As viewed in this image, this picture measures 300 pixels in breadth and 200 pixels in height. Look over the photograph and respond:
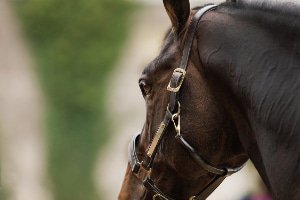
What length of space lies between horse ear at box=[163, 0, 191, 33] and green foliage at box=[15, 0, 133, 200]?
749 centimetres

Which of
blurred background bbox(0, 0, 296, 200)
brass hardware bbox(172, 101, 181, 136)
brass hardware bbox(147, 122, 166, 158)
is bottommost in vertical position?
blurred background bbox(0, 0, 296, 200)

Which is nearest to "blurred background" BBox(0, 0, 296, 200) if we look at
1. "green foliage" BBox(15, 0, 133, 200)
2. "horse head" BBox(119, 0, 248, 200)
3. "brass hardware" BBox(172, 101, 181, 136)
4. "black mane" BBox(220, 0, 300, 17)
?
"green foliage" BBox(15, 0, 133, 200)

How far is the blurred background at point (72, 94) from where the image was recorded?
33.2 feet

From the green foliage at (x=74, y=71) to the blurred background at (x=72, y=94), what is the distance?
0.05 feet

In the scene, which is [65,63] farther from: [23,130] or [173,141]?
[173,141]

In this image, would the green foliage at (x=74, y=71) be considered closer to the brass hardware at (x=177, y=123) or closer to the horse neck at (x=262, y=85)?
the brass hardware at (x=177, y=123)

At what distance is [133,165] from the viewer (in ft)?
10.3

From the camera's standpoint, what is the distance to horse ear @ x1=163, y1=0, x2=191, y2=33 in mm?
2609

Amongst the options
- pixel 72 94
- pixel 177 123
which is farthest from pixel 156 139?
pixel 72 94

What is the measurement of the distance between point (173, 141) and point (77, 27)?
A: 7.94 m

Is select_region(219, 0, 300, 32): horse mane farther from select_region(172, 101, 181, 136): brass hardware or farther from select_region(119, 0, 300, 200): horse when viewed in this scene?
select_region(172, 101, 181, 136): brass hardware

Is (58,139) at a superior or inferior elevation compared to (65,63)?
inferior

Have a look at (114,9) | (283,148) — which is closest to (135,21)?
(114,9)

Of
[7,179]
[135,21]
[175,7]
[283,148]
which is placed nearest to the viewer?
[283,148]
